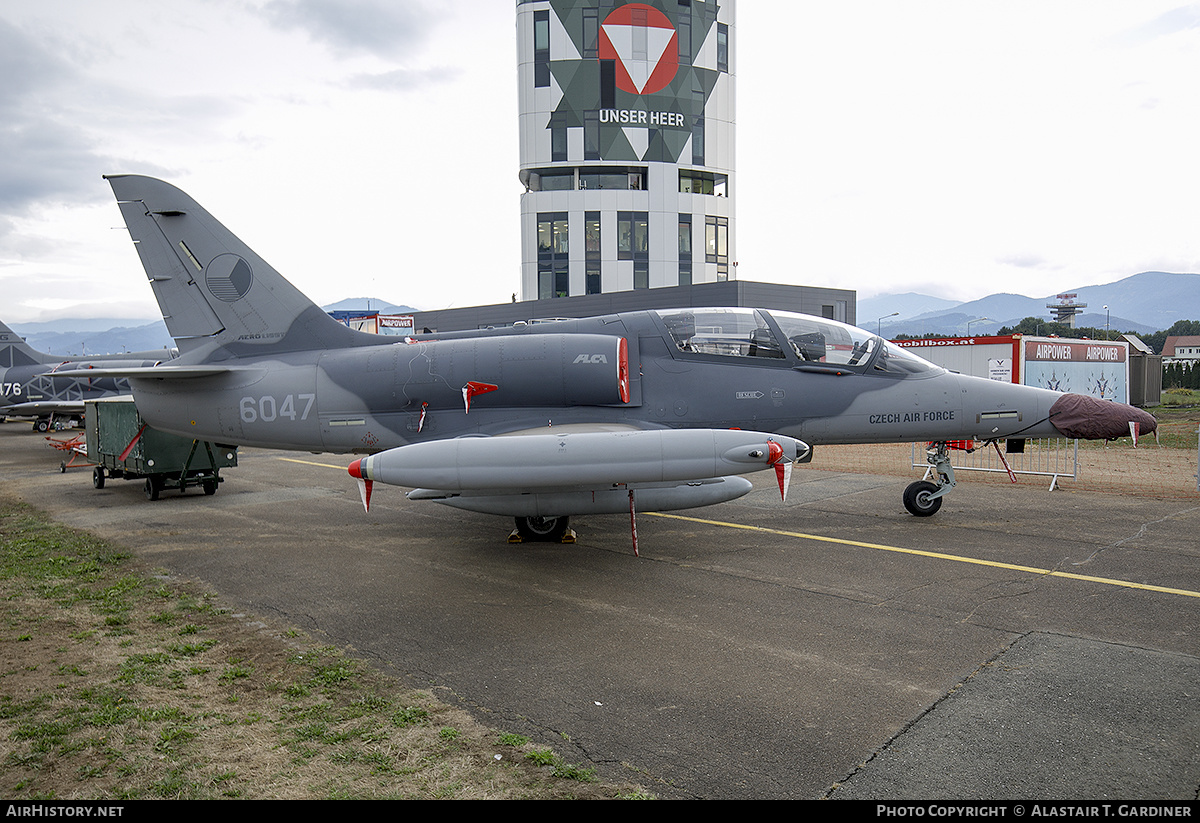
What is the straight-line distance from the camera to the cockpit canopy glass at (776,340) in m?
9.21

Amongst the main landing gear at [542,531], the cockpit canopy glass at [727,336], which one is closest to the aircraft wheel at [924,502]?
the cockpit canopy glass at [727,336]

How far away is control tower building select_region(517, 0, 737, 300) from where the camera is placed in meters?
51.7

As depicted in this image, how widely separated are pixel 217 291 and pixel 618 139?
46357mm

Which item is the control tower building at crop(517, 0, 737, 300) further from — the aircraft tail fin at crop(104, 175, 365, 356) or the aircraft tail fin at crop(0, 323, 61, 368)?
the aircraft tail fin at crop(104, 175, 365, 356)

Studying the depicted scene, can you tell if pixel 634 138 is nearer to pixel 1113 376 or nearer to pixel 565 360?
pixel 1113 376

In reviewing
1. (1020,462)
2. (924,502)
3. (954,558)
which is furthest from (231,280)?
(1020,462)

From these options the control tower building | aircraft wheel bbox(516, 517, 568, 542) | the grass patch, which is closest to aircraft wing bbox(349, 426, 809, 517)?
the grass patch

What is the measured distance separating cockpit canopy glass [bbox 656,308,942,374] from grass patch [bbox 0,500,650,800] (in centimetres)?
571

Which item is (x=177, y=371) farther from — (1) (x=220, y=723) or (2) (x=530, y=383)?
(1) (x=220, y=723)

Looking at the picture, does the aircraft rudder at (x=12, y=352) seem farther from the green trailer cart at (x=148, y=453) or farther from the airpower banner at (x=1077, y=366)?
the airpower banner at (x=1077, y=366)

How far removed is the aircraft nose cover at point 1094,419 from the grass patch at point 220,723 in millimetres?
8334

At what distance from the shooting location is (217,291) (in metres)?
9.94
